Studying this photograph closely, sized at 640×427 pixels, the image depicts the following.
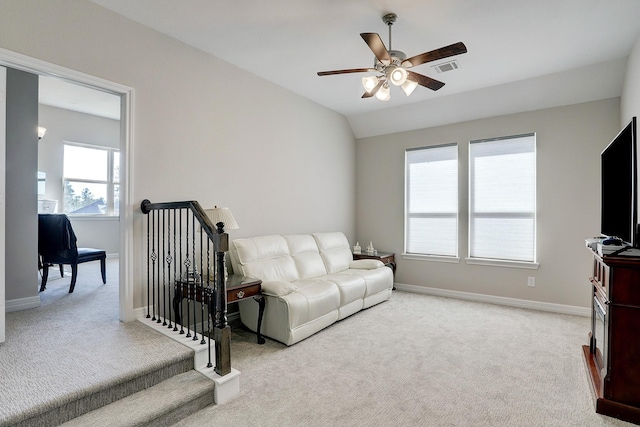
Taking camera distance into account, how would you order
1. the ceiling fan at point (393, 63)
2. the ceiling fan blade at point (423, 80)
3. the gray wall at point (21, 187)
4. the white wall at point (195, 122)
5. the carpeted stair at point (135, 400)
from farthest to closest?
1. the gray wall at point (21, 187)
2. the ceiling fan blade at point (423, 80)
3. the white wall at point (195, 122)
4. the ceiling fan at point (393, 63)
5. the carpeted stair at point (135, 400)

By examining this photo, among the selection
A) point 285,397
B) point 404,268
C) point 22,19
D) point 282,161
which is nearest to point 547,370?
point 285,397

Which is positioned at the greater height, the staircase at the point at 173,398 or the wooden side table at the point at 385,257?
the wooden side table at the point at 385,257

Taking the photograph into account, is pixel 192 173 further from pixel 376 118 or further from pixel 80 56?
pixel 376 118

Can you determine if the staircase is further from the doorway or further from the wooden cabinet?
the doorway

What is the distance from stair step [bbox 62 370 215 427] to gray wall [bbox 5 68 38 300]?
227 cm

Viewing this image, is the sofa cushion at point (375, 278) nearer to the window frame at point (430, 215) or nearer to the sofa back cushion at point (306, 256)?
the sofa back cushion at point (306, 256)

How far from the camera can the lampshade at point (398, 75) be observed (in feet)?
8.80

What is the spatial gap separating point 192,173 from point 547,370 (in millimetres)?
3601

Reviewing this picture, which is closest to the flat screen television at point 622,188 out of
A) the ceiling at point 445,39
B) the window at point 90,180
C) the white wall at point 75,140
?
the ceiling at point 445,39

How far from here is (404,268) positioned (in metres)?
5.48

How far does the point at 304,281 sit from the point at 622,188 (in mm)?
2965

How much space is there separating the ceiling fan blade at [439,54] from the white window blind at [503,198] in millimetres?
2655

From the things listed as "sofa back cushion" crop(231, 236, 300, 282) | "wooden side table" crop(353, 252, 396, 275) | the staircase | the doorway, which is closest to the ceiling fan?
"sofa back cushion" crop(231, 236, 300, 282)

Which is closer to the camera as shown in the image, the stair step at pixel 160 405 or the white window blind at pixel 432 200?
the stair step at pixel 160 405
